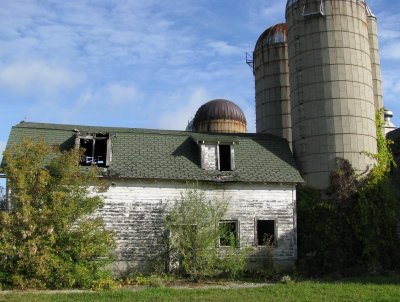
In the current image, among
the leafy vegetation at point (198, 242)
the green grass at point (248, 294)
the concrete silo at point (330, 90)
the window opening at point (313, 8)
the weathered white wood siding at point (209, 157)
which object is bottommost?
the green grass at point (248, 294)

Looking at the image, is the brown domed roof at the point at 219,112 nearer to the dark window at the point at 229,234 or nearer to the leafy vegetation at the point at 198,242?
the dark window at the point at 229,234

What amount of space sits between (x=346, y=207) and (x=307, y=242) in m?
2.29

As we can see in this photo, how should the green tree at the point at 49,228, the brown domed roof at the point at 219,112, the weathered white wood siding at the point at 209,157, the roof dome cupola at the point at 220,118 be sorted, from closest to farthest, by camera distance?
the green tree at the point at 49,228 < the weathered white wood siding at the point at 209,157 < the roof dome cupola at the point at 220,118 < the brown domed roof at the point at 219,112

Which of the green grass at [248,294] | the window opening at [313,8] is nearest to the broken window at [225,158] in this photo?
the green grass at [248,294]

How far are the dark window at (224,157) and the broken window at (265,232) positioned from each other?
284 centimetres

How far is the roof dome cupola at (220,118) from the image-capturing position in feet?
123

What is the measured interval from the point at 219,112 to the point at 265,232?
16.8 m

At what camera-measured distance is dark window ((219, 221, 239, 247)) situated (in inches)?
788

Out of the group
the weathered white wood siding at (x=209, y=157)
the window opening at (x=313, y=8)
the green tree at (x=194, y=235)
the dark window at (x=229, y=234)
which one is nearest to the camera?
the green tree at (x=194, y=235)

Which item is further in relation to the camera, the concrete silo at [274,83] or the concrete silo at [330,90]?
the concrete silo at [274,83]

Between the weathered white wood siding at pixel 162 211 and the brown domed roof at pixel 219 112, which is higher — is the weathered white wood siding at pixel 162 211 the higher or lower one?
the lower one

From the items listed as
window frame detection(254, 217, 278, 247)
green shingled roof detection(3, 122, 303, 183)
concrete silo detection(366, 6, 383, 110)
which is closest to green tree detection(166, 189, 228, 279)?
green shingled roof detection(3, 122, 303, 183)

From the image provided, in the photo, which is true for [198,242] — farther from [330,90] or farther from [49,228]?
[330,90]

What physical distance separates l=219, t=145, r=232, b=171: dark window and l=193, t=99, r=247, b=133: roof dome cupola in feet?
45.7
